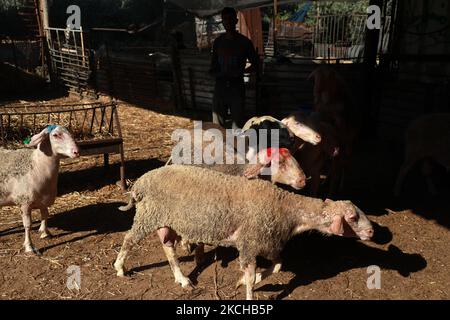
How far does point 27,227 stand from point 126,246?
1.30 m

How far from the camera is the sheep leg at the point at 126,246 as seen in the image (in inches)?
162

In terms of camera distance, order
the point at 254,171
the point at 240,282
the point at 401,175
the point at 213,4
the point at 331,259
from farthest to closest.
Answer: the point at 213,4 → the point at 401,175 → the point at 331,259 → the point at 254,171 → the point at 240,282

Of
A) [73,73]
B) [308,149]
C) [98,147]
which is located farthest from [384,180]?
[73,73]

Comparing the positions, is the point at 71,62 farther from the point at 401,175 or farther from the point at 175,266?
the point at 175,266

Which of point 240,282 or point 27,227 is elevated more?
point 27,227

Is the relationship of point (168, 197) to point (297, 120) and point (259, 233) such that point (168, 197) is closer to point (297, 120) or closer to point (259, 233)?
point (259, 233)

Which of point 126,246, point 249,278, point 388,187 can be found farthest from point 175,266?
point 388,187

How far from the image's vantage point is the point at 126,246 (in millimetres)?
4230

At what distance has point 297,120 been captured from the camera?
5465mm

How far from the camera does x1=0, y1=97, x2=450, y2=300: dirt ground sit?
411 centimetres

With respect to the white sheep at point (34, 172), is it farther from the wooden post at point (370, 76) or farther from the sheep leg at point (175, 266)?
the wooden post at point (370, 76)

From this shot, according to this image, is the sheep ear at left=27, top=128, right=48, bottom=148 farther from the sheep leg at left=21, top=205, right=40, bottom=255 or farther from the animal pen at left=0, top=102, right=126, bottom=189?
the animal pen at left=0, top=102, right=126, bottom=189

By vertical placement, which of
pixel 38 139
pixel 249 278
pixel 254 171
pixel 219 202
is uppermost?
pixel 38 139

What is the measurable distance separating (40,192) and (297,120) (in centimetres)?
Result: 317
